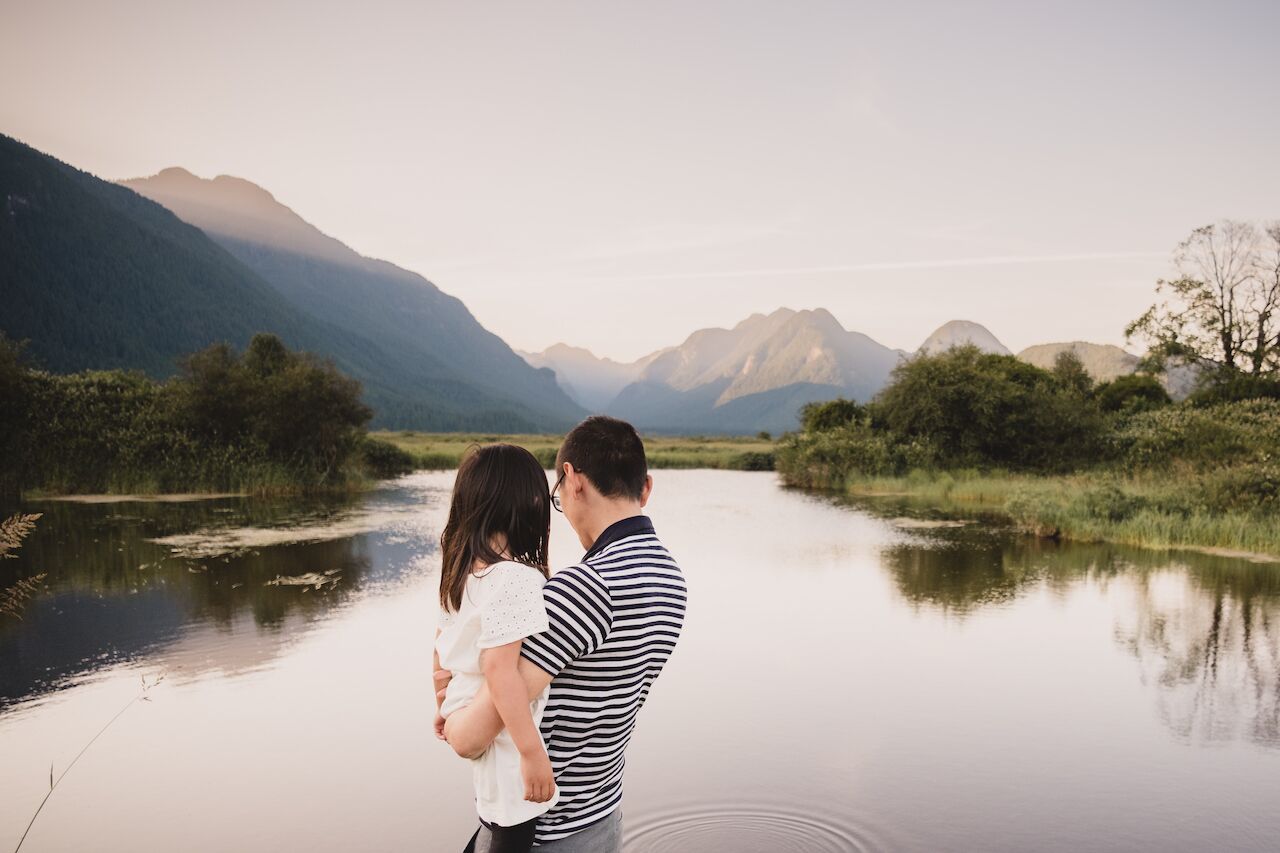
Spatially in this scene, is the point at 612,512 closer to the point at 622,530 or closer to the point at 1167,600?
the point at 622,530

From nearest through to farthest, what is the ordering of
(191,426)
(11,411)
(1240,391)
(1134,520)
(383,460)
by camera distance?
1. (1134,520)
2. (11,411)
3. (191,426)
4. (1240,391)
5. (383,460)

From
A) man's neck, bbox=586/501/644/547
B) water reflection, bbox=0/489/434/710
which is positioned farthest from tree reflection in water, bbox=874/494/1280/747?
water reflection, bbox=0/489/434/710

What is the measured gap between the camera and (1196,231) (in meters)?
37.8

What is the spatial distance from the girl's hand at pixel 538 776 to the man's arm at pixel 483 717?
0.30 feet

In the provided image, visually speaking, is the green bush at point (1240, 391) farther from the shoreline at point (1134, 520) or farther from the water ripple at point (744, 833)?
the water ripple at point (744, 833)

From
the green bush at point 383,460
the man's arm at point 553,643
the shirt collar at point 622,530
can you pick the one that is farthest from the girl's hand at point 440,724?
the green bush at point 383,460

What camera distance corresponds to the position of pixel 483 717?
1.88 metres

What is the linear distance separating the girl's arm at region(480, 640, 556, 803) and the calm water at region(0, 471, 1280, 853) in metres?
2.81

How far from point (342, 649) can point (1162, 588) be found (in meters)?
9.82

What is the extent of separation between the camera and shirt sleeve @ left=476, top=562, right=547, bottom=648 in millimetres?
1821

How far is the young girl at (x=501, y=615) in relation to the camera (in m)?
1.83

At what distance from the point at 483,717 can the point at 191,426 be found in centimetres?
2672

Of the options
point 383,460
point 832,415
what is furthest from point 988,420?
point 383,460

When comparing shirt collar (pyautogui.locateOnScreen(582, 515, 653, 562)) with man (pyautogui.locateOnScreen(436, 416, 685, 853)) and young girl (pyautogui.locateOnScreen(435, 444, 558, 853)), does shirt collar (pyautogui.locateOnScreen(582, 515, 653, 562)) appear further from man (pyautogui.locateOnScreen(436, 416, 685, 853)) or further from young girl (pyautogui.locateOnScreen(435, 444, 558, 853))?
young girl (pyautogui.locateOnScreen(435, 444, 558, 853))
